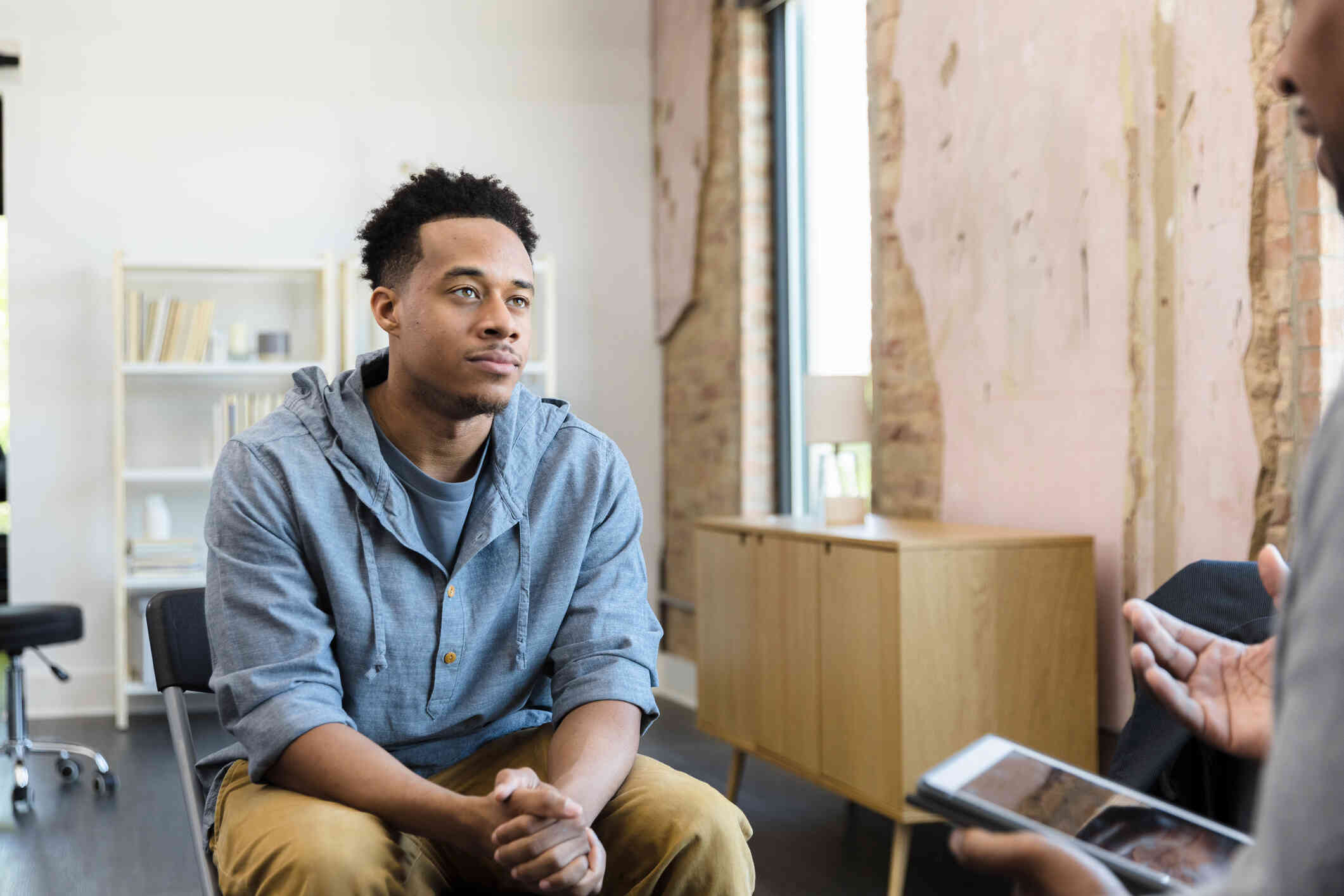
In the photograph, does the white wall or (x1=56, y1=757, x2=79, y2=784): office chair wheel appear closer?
(x1=56, y1=757, x2=79, y2=784): office chair wheel

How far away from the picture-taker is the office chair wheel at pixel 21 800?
3572 millimetres

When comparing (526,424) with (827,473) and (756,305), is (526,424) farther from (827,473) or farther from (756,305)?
(756,305)

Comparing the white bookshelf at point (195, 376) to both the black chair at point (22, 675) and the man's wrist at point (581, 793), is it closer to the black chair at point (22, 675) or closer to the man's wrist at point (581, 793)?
the black chair at point (22, 675)

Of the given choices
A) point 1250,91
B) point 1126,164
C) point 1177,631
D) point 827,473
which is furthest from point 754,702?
point 1177,631

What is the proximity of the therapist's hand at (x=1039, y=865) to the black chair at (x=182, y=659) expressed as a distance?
1.15m

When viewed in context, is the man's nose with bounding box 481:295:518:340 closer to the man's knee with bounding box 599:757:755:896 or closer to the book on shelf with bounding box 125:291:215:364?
the man's knee with bounding box 599:757:755:896

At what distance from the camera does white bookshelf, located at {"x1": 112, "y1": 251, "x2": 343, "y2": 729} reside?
4.97 meters

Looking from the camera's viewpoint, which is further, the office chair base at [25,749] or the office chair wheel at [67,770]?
the office chair wheel at [67,770]

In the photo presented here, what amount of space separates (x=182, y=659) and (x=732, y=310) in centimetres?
352

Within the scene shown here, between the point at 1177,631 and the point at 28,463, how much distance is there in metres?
5.02

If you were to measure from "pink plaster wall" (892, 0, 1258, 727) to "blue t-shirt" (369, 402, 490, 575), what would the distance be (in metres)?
1.56

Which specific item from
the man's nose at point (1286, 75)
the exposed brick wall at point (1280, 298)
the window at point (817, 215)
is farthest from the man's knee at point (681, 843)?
the window at point (817, 215)

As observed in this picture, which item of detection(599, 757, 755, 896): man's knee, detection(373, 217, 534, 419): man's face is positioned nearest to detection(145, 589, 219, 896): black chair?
detection(373, 217, 534, 419): man's face

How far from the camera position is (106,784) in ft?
12.5
